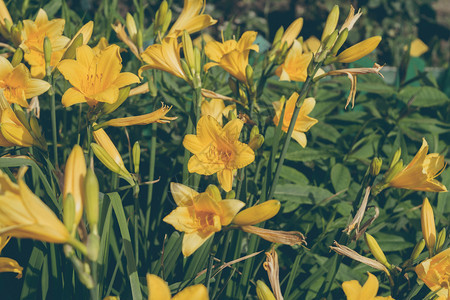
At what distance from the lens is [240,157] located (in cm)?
103

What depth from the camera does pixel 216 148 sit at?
1108 mm

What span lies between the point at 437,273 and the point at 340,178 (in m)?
0.60

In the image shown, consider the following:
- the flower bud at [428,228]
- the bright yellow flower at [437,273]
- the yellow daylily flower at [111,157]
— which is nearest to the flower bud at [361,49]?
the flower bud at [428,228]

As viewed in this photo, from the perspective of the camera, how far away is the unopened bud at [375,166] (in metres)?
1.03

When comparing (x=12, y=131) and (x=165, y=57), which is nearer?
(x=12, y=131)

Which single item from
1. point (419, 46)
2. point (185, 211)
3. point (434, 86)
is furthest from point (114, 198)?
point (419, 46)

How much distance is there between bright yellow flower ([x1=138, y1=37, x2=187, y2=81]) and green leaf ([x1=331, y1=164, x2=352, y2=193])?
655mm

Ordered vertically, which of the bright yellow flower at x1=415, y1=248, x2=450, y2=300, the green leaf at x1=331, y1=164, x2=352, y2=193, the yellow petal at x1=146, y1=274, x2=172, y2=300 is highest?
the yellow petal at x1=146, y1=274, x2=172, y2=300

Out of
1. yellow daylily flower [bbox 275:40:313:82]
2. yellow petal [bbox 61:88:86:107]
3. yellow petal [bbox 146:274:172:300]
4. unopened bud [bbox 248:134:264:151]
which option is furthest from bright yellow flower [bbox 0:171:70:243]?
yellow daylily flower [bbox 275:40:313:82]

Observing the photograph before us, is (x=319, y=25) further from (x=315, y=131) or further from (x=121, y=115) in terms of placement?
(x=121, y=115)

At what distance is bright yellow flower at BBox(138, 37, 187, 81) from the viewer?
3.95 feet

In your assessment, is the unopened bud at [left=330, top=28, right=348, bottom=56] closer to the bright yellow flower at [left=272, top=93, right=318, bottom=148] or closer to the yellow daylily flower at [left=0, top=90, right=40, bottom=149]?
the bright yellow flower at [left=272, top=93, right=318, bottom=148]

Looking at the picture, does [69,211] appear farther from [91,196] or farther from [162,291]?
[162,291]

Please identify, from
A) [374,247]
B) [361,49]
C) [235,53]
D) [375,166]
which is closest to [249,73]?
[235,53]
